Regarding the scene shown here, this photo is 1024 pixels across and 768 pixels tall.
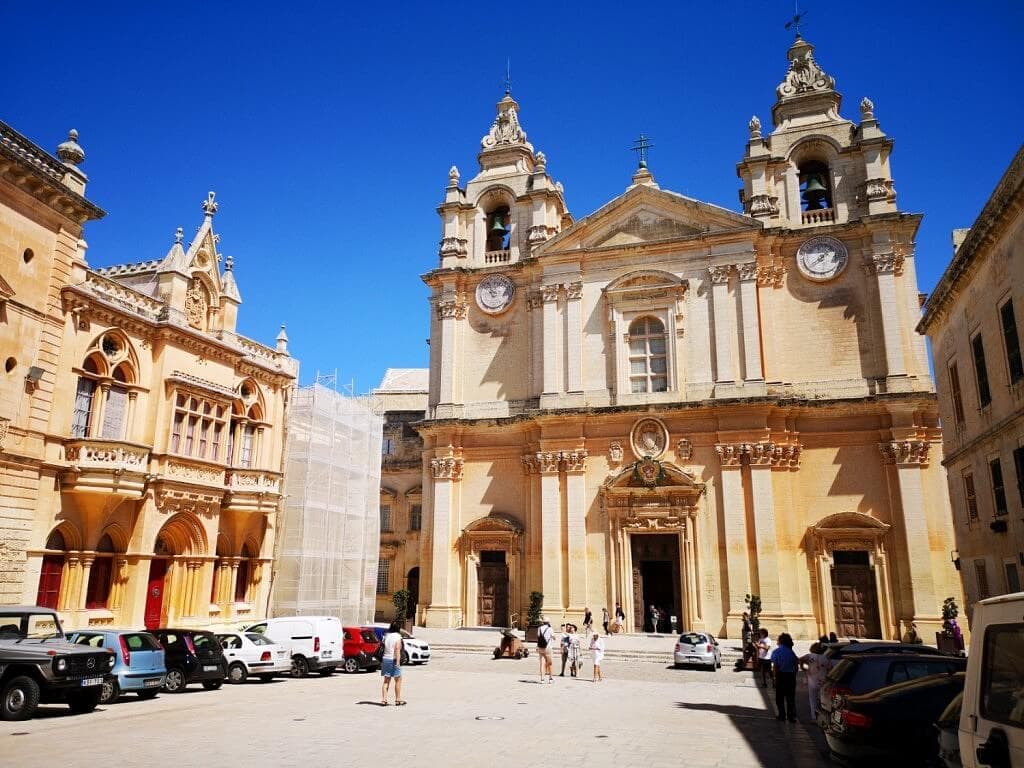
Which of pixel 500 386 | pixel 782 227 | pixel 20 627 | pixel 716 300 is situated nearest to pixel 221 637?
pixel 20 627

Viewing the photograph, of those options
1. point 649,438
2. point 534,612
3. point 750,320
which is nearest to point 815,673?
point 534,612

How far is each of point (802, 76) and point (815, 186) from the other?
618 cm

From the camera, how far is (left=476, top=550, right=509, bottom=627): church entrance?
32.9m

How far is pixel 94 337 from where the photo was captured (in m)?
22.2

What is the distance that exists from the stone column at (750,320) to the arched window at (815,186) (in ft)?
14.8

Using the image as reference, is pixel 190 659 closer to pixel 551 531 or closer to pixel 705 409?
pixel 551 531

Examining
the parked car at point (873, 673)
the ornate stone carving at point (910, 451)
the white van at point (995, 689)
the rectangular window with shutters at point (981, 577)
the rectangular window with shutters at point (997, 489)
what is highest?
the ornate stone carving at point (910, 451)

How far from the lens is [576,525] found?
31656 millimetres

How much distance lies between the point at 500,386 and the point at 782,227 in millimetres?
14200

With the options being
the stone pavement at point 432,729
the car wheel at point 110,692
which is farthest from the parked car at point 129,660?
the stone pavement at point 432,729

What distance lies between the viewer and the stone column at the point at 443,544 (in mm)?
32500

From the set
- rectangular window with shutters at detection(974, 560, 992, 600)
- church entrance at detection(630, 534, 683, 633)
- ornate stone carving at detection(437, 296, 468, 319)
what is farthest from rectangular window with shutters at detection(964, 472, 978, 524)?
ornate stone carving at detection(437, 296, 468, 319)

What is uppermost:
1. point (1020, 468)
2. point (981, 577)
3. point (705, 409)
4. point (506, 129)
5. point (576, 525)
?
point (506, 129)

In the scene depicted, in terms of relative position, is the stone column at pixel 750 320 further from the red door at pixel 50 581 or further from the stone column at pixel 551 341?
the red door at pixel 50 581
